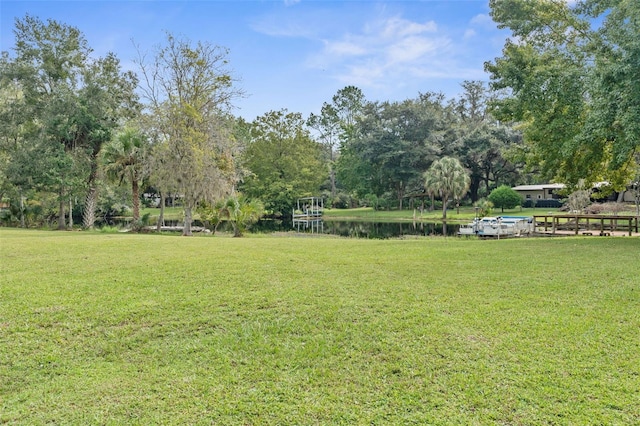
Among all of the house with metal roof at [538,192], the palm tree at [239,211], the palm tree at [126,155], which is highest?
the palm tree at [126,155]

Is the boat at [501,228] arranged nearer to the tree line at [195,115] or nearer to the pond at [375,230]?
the pond at [375,230]

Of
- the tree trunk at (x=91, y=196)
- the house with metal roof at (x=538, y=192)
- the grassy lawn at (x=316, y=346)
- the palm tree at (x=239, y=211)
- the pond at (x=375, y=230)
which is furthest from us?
the house with metal roof at (x=538, y=192)

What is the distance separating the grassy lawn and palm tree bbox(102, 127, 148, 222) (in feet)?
42.0

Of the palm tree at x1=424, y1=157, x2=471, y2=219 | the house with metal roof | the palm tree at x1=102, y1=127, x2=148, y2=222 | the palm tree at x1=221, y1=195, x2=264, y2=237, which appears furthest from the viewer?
the house with metal roof

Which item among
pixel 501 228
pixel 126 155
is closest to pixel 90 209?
pixel 126 155

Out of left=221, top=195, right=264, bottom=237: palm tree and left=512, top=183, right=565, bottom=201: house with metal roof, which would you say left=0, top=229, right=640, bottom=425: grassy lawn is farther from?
left=512, top=183, right=565, bottom=201: house with metal roof

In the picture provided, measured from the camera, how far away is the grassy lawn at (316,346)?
3.19 metres

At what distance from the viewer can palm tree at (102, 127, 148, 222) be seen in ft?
61.2

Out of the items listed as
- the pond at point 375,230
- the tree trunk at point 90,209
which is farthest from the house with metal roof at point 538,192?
the tree trunk at point 90,209

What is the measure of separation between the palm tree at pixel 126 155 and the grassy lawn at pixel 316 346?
12.8m

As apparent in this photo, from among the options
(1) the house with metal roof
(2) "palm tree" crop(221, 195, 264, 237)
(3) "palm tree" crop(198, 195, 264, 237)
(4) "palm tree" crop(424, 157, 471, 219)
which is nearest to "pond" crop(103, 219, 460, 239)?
(4) "palm tree" crop(424, 157, 471, 219)

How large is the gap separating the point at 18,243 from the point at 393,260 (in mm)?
9487

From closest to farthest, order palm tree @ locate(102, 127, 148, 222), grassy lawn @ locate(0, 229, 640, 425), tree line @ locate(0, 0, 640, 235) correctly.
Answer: grassy lawn @ locate(0, 229, 640, 425) < tree line @ locate(0, 0, 640, 235) < palm tree @ locate(102, 127, 148, 222)

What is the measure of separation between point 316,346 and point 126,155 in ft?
58.0
